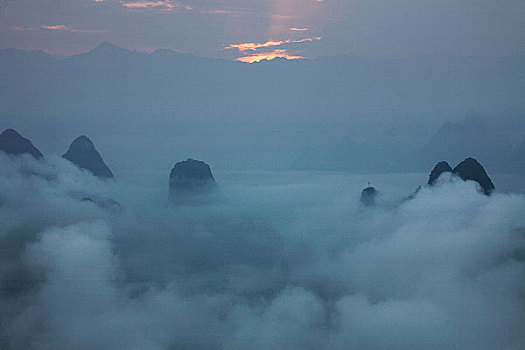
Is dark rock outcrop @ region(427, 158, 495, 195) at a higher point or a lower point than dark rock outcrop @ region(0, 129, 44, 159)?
lower

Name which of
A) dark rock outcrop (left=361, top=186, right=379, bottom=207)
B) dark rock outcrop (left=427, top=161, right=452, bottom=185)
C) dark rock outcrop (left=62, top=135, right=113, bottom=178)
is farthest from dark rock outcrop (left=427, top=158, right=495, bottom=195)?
dark rock outcrop (left=62, top=135, right=113, bottom=178)

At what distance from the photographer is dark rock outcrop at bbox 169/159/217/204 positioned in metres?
96.8

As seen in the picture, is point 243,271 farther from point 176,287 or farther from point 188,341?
point 188,341

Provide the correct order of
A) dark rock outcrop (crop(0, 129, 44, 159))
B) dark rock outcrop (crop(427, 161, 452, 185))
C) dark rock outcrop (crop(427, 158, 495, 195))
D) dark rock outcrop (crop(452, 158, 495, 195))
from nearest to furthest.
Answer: dark rock outcrop (crop(427, 158, 495, 195)), dark rock outcrop (crop(452, 158, 495, 195)), dark rock outcrop (crop(427, 161, 452, 185)), dark rock outcrop (crop(0, 129, 44, 159))

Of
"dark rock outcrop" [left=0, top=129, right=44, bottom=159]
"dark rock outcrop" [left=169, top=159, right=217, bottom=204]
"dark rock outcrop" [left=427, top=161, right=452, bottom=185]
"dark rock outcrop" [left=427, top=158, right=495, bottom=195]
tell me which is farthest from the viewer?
"dark rock outcrop" [left=169, top=159, right=217, bottom=204]

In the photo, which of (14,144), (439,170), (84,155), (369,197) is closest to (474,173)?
(439,170)

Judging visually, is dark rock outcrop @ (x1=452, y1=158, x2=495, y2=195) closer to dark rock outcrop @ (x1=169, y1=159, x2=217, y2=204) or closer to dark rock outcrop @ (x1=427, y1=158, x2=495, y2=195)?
dark rock outcrop @ (x1=427, y1=158, x2=495, y2=195)

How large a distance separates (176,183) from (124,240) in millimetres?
25714

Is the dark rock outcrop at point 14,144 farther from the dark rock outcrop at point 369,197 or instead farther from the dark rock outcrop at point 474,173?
the dark rock outcrop at point 474,173

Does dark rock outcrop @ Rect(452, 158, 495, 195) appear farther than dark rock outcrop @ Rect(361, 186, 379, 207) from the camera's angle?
No

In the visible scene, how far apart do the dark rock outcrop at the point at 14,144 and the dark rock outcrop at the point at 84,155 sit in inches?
464

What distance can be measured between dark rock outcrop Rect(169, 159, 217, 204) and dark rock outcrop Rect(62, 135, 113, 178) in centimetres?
1992

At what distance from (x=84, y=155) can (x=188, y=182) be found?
27259 millimetres

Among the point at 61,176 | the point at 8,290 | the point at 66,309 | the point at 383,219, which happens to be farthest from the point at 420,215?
the point at 61,176
